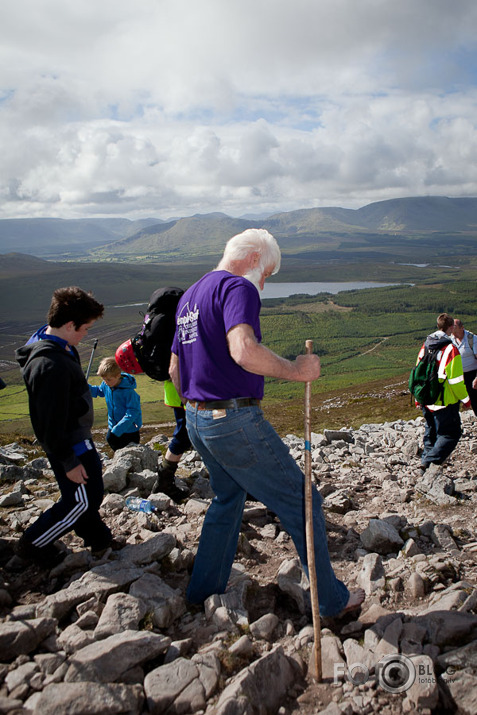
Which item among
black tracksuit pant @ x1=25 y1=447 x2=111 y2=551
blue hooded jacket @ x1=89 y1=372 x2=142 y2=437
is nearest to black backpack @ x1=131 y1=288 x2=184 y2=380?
black tracksuit pant @ x1=25 y1=447 x2=111 y2=551

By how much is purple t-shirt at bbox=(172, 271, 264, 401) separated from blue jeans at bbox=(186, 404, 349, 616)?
0.53 feet

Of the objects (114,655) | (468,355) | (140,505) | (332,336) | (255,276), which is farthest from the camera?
(332,336)

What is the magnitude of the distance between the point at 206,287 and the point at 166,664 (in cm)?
257

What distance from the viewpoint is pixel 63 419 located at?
12.7 ft

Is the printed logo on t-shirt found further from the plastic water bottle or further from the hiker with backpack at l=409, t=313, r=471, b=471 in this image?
the hiker with backpack at l=409, t=313, r=471, b=471

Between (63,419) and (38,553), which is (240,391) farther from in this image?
(38,553)

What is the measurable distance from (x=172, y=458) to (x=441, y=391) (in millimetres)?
4454

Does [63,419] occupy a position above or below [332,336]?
above

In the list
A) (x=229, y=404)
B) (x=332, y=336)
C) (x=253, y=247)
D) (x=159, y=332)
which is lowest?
(x=332, y=336)

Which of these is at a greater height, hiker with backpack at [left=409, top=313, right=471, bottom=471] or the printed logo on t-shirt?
the printed logo on t-shirt

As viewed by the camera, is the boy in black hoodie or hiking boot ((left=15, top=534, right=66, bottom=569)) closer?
the boy in black hoodie

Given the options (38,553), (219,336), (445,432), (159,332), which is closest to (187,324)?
(219,336)

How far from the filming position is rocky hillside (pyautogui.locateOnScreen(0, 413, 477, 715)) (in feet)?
9.32

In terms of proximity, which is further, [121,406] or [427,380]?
[121,406]
